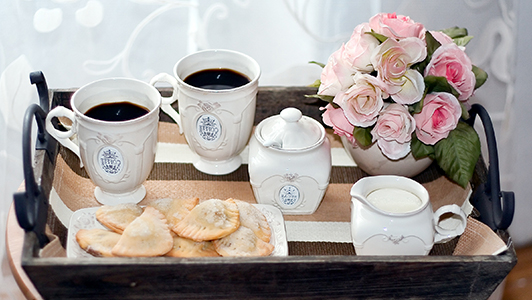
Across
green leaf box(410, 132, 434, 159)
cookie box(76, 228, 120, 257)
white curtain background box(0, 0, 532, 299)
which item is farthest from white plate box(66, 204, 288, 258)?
white curtain background box(0, 0, 532, 299)

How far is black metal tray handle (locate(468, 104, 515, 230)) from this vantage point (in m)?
0.77

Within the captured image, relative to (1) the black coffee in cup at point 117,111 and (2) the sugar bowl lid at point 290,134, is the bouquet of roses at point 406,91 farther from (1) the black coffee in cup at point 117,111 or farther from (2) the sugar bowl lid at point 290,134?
(1) the black coffee in cup at point 117,111

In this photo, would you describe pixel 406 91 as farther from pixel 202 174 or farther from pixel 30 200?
Result: pixel 30 200

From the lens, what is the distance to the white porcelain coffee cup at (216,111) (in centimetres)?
88

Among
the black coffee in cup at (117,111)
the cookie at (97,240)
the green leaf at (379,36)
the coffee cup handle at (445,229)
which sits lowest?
the coffee cup handle at (445,229)

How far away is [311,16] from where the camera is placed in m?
1.23

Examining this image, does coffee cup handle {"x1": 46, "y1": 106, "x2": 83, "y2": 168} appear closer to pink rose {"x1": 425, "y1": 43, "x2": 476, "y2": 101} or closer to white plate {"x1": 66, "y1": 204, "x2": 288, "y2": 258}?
white plate {"x1": 66, "y1": 204, "x2": 288, "y2": 258}

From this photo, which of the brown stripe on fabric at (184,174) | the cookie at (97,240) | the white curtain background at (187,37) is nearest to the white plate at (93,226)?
the cookie at (97,240)

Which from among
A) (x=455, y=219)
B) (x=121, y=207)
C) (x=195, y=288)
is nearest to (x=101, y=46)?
(x=121, y=207)

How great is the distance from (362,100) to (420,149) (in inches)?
5.0

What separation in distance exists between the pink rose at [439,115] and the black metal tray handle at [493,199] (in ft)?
0.19

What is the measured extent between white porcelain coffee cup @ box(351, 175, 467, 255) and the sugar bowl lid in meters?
0.10

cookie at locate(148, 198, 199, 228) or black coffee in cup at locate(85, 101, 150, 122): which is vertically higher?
A: black coffee in cup at locate(85, 101, 150, 122)

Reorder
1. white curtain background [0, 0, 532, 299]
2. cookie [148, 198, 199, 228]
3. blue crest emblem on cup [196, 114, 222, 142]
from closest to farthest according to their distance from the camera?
cookie [148, 198, 199, 228] < blue crest emblem on cup [196, 114, 222, 142] < white curtain background [0, 0, 532, 299]
